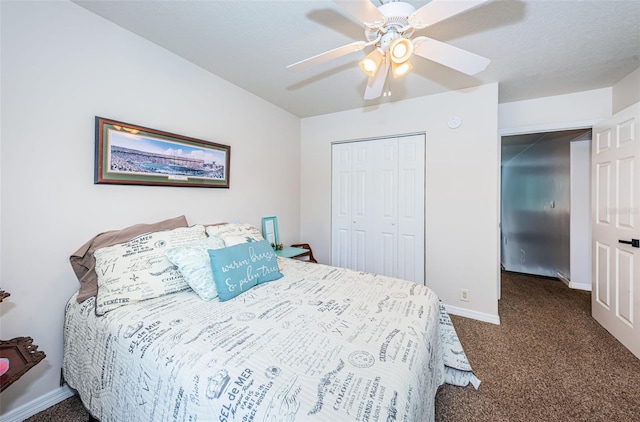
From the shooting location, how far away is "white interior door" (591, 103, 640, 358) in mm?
2020

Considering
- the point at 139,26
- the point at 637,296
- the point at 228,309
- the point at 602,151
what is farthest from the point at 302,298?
the point at 602,151

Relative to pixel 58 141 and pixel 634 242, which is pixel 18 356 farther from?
pixel 634 242

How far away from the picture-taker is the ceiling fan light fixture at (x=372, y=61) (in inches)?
57.3

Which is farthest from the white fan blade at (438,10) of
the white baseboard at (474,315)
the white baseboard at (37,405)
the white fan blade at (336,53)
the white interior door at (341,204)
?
the white baseboard at (37,405)

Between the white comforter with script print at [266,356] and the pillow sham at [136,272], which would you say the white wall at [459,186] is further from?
the pillow sham at [136,272]

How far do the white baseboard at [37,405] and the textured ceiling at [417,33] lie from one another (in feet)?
7.87

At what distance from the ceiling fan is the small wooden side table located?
1.97 metres

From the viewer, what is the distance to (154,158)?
195 centimetres

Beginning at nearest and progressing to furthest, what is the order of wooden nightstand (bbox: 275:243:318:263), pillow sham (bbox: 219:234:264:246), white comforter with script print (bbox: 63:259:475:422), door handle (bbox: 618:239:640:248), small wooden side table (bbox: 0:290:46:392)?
1. white comforter with script print (bbox: 63:259:475:422)
2. small wooden side table (bbox: 0:290:46:392)
3. pillow sham (bbox: 219:234:264:246)
4. door handle (bbox: 618:239:640:248)
5. wooden nightstand (bbox: 275:243:318:263)

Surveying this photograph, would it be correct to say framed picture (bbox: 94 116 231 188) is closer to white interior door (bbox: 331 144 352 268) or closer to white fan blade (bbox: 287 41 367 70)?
white fan blade (bbox: 287 41 367 70)

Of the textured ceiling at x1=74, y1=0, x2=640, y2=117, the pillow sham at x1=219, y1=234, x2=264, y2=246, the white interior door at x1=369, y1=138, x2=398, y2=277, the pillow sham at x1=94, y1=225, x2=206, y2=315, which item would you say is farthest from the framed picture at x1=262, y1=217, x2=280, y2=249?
the textured ceiling at x1=74, y1=0, x2=640, y2=117

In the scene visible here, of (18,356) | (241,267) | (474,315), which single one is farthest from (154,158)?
(474,315)

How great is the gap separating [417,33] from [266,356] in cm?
215

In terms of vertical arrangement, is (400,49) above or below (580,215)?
above
